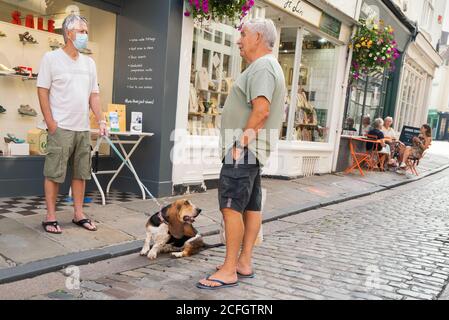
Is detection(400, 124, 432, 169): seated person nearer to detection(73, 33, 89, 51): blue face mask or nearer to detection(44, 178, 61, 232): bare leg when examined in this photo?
detection(73, 33, 89, 51): blue face mask

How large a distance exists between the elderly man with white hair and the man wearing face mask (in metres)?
1.76

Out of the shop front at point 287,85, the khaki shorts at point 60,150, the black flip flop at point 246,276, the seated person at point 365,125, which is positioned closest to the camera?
the black flip flop at point 246,276

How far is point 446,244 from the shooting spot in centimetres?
492

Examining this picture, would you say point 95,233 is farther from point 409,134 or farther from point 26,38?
point 409,134

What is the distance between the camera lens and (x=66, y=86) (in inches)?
159

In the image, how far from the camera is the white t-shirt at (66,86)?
394cm

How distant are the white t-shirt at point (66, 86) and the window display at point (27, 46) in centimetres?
214

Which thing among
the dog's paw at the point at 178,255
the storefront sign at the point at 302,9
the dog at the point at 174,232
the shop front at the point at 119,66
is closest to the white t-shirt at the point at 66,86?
the dog at the point at 174,232

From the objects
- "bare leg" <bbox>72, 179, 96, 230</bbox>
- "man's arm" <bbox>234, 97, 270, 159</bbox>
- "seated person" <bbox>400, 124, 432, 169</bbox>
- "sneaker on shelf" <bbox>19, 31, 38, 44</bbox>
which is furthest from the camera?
"seated person" <bbox>400, 124, 432, 169</bbox>

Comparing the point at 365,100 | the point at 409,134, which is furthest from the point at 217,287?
the point at 365,100

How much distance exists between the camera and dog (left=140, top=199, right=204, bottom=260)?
3725 millimetres

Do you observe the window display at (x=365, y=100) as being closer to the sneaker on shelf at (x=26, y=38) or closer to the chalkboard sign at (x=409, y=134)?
the chalkboard sign at (x=409, y=134)

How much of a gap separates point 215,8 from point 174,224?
11.9 ft

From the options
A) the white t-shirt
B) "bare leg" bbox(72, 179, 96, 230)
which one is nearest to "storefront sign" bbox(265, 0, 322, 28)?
the white t-shirt
